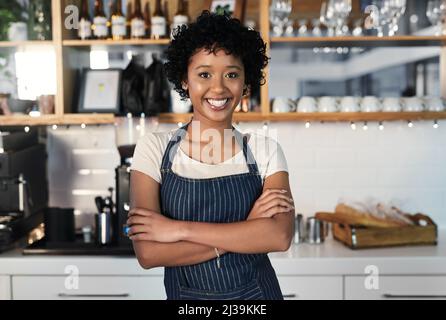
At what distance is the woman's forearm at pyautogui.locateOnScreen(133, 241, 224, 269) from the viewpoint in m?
1.73

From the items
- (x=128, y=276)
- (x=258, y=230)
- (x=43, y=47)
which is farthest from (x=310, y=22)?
(x=258, y=230)

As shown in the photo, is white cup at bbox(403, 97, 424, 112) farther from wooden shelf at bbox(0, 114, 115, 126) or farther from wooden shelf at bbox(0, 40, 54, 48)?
wooden shelf at bbox(0, 40, 54, 48)

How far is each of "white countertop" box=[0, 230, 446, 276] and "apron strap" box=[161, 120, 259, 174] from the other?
92 centimetres

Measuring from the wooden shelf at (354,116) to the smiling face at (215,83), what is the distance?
1254mm

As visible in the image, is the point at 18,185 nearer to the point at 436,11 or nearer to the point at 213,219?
the point at 213,219

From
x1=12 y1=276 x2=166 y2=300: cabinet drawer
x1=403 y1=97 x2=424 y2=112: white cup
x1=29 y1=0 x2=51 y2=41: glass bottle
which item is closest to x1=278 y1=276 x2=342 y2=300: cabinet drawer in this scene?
x1=12 y1=276 x2=166 y2=300: cabinet drawer

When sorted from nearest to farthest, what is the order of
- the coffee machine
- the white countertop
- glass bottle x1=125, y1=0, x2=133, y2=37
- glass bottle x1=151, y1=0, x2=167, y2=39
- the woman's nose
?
the woman's nose → the white countertop → the coffee machine → glass bottle x1=151, y1=0, x2=167, y2=39 → glass bottle x1=125, y1=0, x2=133, y2=37

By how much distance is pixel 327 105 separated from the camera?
9.84 feet

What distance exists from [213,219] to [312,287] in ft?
3.44

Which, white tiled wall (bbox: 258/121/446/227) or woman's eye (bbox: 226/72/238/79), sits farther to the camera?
white tiled wall (bbox: 258/121/446/227)

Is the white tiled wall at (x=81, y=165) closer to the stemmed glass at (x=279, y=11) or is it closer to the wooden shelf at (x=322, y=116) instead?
the wooden shelf at (x=322, y=116)

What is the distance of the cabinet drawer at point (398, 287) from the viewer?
2.68 meters

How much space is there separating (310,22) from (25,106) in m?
1.53
